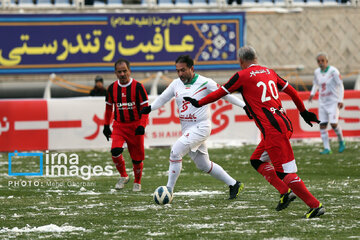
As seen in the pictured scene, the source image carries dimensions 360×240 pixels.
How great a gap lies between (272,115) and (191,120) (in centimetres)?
183

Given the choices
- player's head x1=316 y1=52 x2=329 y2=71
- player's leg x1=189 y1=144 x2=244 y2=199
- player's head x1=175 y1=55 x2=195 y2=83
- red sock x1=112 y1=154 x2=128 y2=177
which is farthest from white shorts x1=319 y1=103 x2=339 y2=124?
player's head x1=175 y1=55 x2=195 y2=83

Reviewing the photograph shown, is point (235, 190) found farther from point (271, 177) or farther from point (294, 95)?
point (294, 95)

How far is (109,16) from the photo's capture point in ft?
80.0

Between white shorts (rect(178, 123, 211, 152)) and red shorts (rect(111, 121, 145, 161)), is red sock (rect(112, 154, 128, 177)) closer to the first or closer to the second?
red shorts (rect(111, 121, 145, 161))

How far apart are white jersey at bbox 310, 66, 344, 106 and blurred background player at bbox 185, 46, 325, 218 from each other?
8784 mm

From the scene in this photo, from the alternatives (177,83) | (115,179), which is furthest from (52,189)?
(177,83)

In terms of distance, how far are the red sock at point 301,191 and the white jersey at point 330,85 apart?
9.46 m

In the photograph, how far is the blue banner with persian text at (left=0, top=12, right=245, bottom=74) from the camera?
23.9 m

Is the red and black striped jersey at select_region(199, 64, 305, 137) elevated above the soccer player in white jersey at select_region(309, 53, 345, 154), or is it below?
above

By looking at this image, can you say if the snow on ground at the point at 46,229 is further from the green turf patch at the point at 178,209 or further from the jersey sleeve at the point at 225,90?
the jersey sleeve at the point at 225,90

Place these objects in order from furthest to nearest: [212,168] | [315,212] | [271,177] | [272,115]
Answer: [212,168] → [271,177] → [272,115] → [315,212]

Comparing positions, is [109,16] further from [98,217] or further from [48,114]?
[98,217]

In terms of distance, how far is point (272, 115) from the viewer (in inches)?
331

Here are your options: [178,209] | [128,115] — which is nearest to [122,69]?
[128,115]
